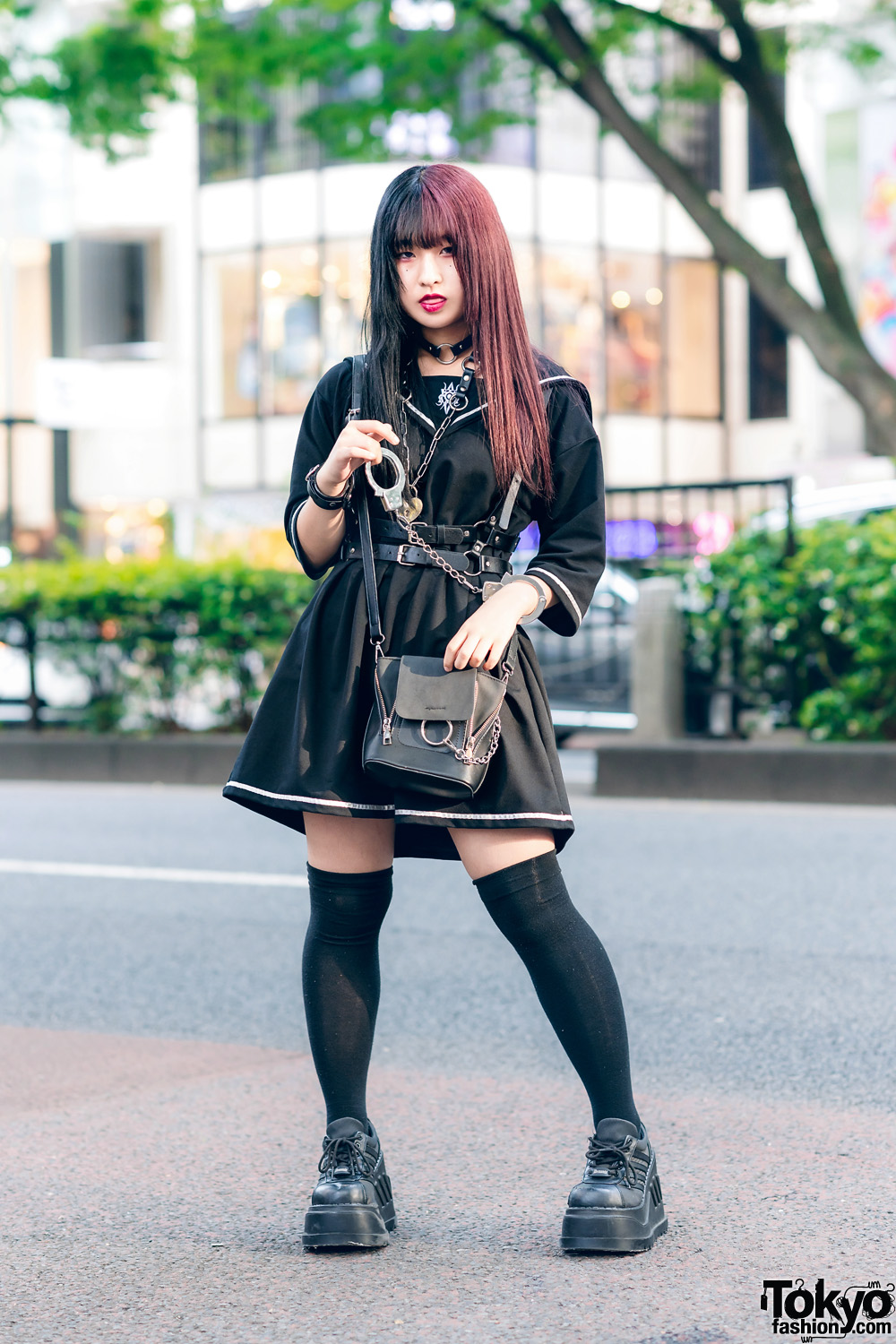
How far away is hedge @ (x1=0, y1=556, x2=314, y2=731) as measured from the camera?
12023mm

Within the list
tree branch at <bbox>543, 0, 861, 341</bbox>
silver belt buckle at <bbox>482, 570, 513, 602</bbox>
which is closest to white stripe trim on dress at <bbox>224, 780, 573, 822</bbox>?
silver belt buckle at <bbox>482, 570, 513, 602</bbox>

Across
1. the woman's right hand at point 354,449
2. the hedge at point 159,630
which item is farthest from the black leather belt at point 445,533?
the hedge at point 159,630

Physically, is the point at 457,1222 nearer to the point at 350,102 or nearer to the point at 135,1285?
the point at 135,1285

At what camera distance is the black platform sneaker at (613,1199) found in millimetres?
2820

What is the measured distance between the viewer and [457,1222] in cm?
307

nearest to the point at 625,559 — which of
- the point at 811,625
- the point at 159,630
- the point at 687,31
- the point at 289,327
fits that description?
the point at 811,625

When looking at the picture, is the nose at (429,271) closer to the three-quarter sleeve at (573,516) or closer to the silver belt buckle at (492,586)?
the three-quarter sleeve at (573,516)

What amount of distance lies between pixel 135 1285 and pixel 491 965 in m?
2.81

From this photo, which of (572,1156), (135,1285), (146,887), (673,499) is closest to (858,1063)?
(572,1156)

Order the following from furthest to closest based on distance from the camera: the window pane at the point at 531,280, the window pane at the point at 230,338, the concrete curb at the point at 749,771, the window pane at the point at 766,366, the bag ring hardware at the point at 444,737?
the window pane at the point at 766,366 < the window pane at the point at 230,338 < the window pane at the point at 531,280 < the concrete curb at the point at 749,771 < the bag ring hardware at the point at 444,737

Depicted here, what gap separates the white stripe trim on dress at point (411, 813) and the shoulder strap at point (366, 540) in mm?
262

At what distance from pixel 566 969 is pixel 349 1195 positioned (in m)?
0.53

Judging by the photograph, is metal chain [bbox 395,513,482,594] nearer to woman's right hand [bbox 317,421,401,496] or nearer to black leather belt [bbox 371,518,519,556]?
black leather belt [bbox 371,518,519,556]

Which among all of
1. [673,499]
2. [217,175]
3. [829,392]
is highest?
[217,175]
